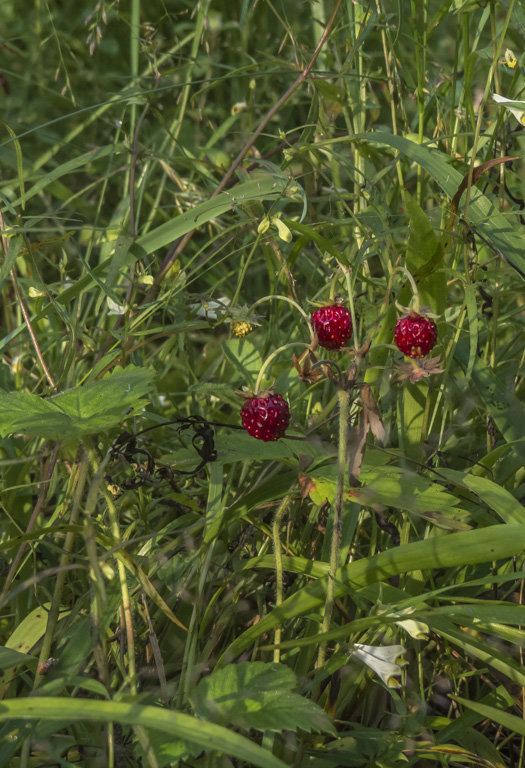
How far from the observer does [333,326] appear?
83cm

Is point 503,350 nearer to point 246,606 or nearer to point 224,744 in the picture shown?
point 246,606

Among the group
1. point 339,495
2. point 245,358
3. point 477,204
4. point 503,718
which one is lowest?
point 503,718

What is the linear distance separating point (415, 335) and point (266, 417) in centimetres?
18

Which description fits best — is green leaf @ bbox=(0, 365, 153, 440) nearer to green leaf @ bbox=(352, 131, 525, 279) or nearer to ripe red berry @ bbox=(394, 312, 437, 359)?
ripe red berry @ bbox=(394, 312, 437, 359)

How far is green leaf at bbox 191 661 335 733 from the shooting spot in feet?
2.18

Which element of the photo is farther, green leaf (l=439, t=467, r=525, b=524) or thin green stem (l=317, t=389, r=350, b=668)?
green leaf (l=439, t=467, r=525, b=524)

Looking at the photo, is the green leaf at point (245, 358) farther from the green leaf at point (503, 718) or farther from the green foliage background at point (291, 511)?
the green leaf at point (503, 718)

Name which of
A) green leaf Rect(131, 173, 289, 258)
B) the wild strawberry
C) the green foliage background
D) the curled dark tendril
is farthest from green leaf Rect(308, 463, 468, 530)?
green leaf Rect(131, 173, 289, 258)

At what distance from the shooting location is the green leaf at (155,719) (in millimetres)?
583

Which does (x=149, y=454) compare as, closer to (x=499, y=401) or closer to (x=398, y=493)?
(x=398, y=493)

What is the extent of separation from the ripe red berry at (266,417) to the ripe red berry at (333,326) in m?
0.09

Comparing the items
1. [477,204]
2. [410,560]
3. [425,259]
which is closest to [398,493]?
[410,560]

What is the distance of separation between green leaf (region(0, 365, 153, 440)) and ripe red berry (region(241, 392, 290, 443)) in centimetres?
12

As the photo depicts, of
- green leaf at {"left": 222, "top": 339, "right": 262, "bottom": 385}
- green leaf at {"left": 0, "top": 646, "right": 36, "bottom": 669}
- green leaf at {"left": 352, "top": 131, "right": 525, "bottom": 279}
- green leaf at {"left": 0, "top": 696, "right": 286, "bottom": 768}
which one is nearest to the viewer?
green leaf at {"left": 0, "top": 696, "right": 286, "bottom": 768}
